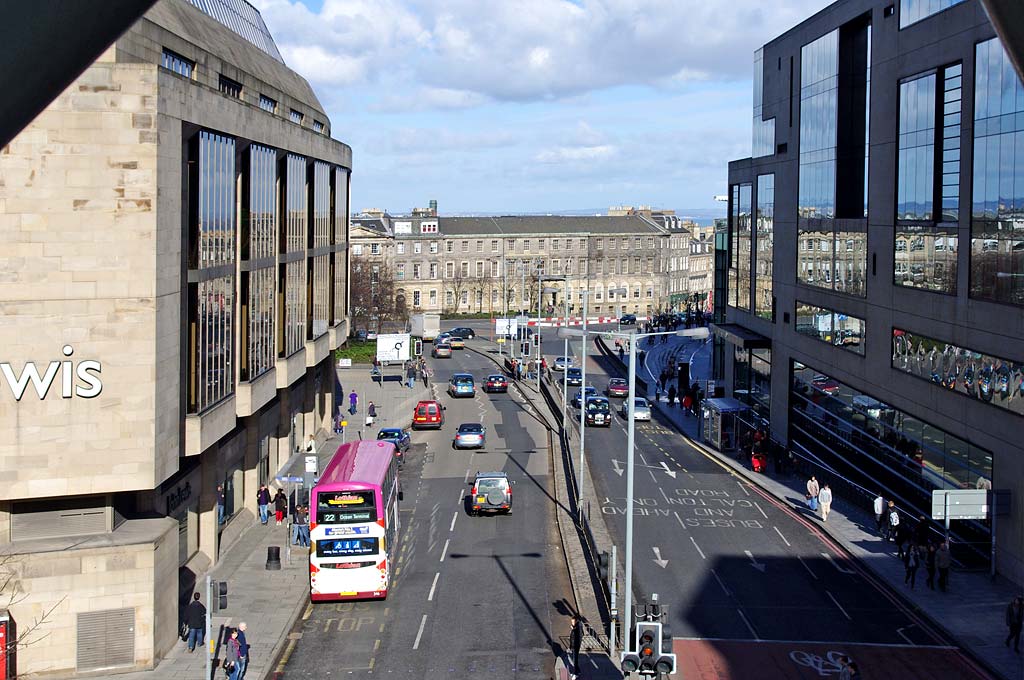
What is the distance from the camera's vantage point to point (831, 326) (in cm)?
5178

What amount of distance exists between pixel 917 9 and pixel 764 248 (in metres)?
23.8

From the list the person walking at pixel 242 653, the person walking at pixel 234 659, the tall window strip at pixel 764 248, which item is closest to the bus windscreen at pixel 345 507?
the person walking at pixel 242 653

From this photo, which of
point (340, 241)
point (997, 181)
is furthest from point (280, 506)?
point (997, 181)

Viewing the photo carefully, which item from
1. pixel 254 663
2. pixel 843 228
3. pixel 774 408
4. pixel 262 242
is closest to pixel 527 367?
pixel 774 408

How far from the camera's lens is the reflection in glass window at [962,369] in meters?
34.2

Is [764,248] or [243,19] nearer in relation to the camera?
[243,19]

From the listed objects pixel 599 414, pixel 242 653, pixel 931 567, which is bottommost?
pixel 931 567

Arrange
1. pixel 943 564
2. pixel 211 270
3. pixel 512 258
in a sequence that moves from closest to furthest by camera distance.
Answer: pixel 943 564, pixel 211 270, pixel 512 258

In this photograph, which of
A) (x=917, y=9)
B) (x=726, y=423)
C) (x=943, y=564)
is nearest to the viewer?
(x=943, y=564)

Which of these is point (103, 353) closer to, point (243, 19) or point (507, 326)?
point (243, 19)

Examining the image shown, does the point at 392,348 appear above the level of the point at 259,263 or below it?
below

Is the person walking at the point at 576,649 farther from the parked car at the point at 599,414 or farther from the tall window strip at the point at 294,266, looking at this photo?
the parked car at the point at 599,414

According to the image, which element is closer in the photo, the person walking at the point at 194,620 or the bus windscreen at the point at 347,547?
the person walking at the point at 194,620

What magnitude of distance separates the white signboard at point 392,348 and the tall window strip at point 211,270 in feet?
180
